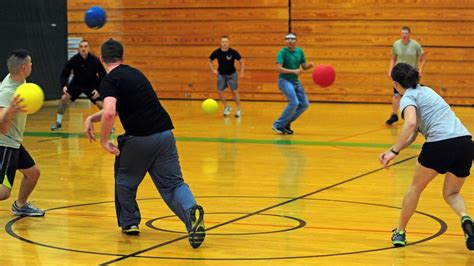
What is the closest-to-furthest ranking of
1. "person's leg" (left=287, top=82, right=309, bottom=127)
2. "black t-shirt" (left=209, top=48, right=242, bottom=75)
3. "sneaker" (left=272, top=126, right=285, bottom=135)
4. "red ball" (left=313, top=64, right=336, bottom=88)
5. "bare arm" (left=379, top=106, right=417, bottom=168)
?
"bare arm" (left=379, top=106, right=417, bottom=168) → "red ball" (left=313, top=64, right=336, bottom=88) → "person's leg" (left=287, top=82, right=309, bottom=127) → "sneaker" (left=272, top=126, right=285, bottom=135) → "black t-shirt" (left=209, top=48, right=242, bottom=75)

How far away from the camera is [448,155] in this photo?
792 cm

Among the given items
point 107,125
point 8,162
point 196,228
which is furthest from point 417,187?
point 8,162

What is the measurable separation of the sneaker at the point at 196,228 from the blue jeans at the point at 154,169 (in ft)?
0.40

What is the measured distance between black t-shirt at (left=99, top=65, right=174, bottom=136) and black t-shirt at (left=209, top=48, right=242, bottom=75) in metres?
15.3

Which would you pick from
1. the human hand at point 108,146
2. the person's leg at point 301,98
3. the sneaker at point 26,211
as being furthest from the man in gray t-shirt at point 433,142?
the person's leg at point 301,98

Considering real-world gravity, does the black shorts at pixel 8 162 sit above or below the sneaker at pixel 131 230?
above

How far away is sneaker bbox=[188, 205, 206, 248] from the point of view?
8086mm

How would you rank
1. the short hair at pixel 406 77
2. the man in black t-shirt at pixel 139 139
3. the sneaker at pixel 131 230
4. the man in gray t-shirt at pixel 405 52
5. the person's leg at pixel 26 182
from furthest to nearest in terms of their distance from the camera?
1. the man in gray t-shirt at pixel 405 52
2. the person's leg at pixel 26 182
3. the sneaker at pixel 131 230
4. the man in black t-shirt at pixel 139 139
5. the short hair at pixel 406 77

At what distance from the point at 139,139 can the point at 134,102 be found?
0.34m

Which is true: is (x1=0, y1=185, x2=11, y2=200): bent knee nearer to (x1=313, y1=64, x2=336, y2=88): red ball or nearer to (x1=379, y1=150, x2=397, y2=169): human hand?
(x1=379, y1=150, x2=397, y2=169): human hand

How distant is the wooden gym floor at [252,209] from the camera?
7.94 meters

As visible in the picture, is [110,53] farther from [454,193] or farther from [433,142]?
[454,193]

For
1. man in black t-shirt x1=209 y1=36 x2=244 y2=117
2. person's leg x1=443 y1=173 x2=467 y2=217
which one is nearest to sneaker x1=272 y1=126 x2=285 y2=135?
man in black t-shirt x1=209 y1=36 x2=244 y2=117

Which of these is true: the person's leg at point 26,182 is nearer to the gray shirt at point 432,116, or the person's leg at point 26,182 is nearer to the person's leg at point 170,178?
the person's leg at point 170,178
